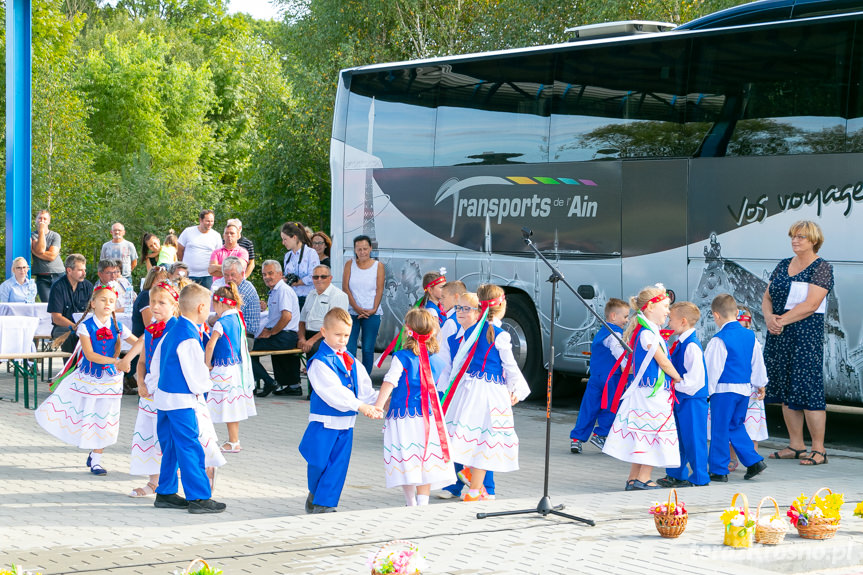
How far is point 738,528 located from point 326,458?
2650 mm

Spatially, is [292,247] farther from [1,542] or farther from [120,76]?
[120,76]

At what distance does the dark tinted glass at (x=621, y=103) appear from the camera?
1231cm

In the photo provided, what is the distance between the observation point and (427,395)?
7.78m

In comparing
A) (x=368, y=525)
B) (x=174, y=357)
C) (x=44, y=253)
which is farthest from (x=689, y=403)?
(x=44, y=253)

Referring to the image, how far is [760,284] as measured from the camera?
37.5 feet

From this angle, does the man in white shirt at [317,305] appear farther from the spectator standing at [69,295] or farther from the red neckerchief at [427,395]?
the red neckerchief at [427,395]

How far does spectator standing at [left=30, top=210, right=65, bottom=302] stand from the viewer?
58.7ft

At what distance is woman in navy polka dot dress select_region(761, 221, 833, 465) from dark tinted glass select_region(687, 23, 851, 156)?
1.52m

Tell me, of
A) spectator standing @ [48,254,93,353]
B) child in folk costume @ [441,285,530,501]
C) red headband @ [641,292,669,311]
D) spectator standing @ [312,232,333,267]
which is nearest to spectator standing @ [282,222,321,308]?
spectator standing @ [312,232,333,267]

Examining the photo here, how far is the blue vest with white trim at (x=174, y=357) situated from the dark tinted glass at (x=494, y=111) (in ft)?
21.8

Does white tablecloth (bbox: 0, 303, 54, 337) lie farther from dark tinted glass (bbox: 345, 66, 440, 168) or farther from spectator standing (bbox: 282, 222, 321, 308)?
dark tinted glass (bbox: 345, 66, 440, 168)

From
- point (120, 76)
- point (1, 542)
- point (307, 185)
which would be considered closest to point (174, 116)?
point (120, 76)

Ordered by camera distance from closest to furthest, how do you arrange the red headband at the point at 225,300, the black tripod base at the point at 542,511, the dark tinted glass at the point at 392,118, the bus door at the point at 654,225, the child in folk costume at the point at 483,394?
the black tripod base at the point at 542,511 → the child in folk costume at the point at 483,394 → the red headband at the point at 225,300 → the bus door at the point at 654,225 → the dark tinted glass at the point at 392,118

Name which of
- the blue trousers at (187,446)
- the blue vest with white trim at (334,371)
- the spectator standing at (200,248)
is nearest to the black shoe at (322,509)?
the blue vest with white trim at (334,371)
